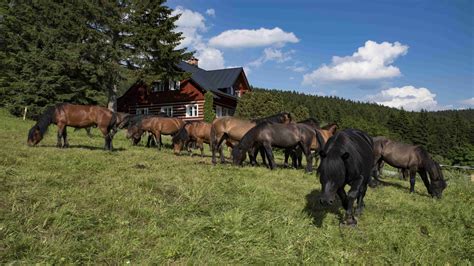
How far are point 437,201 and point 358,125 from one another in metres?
66.9

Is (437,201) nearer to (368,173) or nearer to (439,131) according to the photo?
(368,173)

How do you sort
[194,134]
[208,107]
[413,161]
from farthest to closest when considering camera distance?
1. [208,107]
2. [194,134]
3. [413,161]

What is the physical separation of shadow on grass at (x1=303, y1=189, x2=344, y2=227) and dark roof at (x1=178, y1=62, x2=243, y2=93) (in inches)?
1408

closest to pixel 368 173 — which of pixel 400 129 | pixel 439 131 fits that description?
pixel 400 129

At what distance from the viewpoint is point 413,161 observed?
42.4 ft

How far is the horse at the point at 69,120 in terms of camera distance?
1238cm

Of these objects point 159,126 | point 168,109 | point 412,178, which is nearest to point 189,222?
point 412,178

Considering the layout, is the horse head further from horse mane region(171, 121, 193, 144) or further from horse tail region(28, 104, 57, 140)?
horse mane region(171, 121, 193, 144)

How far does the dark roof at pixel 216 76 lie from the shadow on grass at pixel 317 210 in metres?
35.8

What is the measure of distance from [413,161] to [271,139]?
536cm

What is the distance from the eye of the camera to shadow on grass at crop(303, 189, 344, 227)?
7.22m

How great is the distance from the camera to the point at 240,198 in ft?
24.1

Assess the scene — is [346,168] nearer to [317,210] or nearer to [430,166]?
[317,210]

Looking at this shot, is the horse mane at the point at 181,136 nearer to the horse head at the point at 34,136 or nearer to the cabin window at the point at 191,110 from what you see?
the horse head at the point at 34,136
